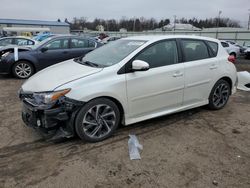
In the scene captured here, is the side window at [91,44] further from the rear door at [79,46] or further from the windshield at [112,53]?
the windshield at [112,53]

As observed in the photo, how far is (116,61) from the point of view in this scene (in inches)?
145

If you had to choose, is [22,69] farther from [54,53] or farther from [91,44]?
[91,44]

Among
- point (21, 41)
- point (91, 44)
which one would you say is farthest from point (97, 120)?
point (21, 41)

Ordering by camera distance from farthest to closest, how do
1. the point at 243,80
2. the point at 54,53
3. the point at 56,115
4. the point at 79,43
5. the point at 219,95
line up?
the point at 79,43, the point at 54,53, the point at 243,80, the point at 219,95, the point at 56,115

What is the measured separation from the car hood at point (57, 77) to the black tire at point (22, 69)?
15.3 ft

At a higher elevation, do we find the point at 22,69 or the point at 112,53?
the point at 112,53

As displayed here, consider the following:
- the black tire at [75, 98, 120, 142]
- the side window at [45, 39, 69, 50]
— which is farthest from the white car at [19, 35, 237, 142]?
the side window at [45, 39, 69, 50]

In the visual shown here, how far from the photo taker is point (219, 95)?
16.3 ft

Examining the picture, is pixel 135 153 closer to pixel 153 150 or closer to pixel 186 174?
pixel 153 150

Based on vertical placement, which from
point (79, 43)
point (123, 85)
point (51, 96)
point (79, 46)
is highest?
point (79, 43)

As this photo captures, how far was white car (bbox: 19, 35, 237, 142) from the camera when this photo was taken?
127 inches

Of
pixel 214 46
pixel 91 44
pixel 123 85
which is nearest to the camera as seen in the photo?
pixel 123 85

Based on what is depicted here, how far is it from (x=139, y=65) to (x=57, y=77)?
1.23 m

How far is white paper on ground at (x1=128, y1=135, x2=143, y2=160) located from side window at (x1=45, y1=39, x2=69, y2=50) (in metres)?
5.74
